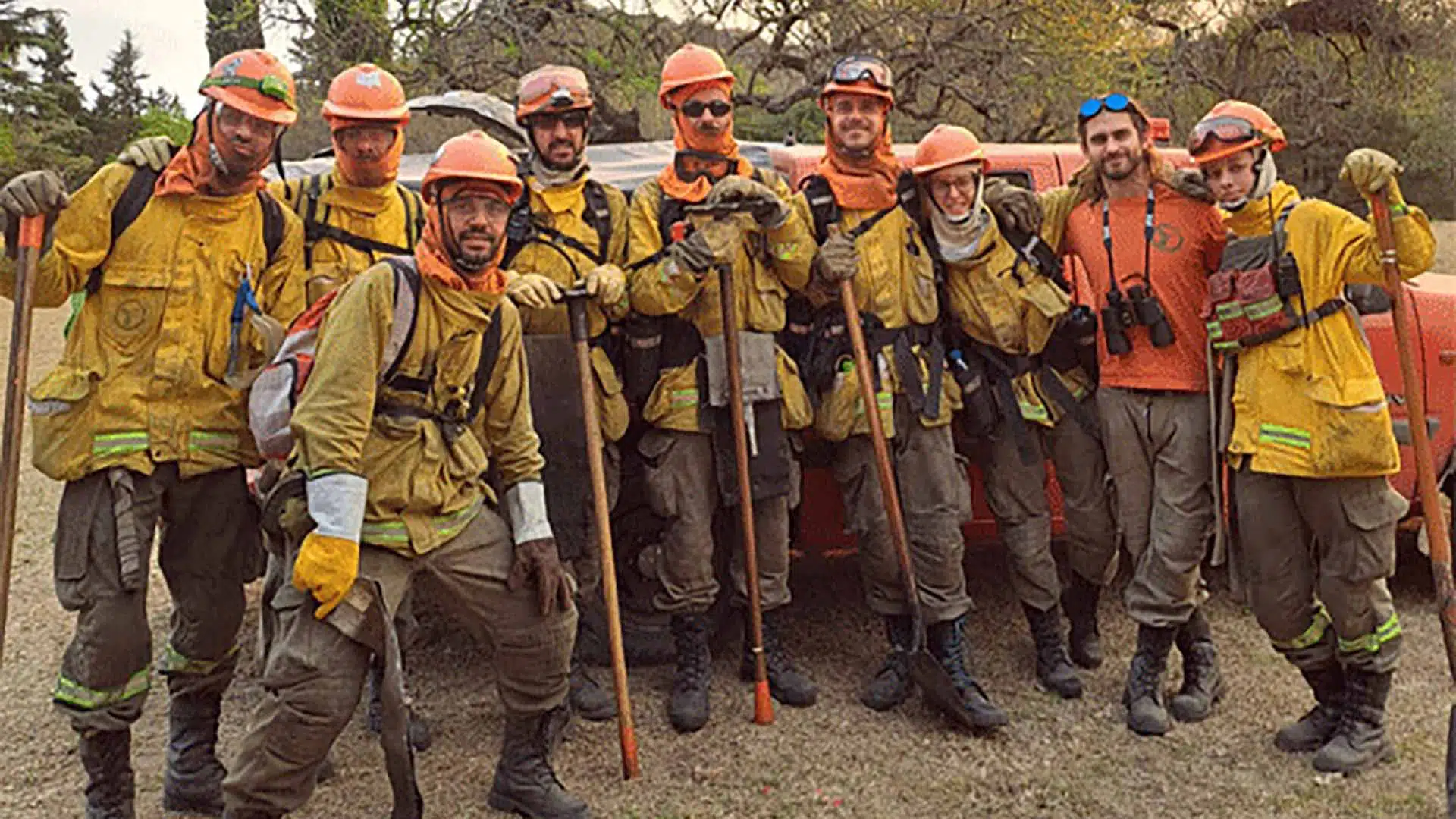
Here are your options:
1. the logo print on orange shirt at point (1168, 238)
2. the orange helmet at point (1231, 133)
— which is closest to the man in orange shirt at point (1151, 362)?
the logo print on orange shirt at point (1168, 238)

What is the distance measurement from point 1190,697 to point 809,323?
198 centimetres

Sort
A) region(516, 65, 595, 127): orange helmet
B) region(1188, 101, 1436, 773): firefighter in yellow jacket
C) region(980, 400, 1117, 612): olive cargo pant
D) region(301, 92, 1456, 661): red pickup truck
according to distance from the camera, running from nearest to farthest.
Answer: region(1188, 101, 1436, 773): firefighter in yellow jacket < region(516, 65, 595, 127): orange helmet < region(980, 400, 1117, 612): olive cargo pant < region(301, 92, 1456, 661): red pickup truck

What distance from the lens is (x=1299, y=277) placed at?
4047mm

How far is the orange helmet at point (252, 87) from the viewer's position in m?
3.71

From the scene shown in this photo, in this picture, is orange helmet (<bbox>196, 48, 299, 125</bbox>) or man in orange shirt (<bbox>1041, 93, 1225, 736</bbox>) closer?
orange helmet (<bbox>196, 48, 299, 125</bbox>)

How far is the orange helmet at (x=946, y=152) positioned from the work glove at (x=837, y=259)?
0.41 m

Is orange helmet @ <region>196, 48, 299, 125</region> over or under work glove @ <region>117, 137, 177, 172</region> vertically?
over

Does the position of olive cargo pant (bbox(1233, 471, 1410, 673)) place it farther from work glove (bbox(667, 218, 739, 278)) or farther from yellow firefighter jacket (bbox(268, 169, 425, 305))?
yellow firefighter jacket (bbox(268, 169, 425, 305))

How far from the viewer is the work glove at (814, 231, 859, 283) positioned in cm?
438

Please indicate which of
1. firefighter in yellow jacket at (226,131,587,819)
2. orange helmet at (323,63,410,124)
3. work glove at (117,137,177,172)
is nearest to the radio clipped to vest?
firefighter in yellow jacket at (226,131,587,819)

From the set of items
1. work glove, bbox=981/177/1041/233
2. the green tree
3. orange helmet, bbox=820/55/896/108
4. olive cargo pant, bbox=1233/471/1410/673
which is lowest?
olive cargo pant, bbox=1233/471/1410/673

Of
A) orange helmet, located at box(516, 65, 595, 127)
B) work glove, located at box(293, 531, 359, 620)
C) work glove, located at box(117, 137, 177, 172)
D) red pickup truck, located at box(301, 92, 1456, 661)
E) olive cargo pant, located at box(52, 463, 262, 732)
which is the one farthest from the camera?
red pickup truck, located at box(301, 92, 1456, 661)

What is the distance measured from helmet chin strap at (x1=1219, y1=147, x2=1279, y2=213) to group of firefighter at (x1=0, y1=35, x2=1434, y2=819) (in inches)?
0.5

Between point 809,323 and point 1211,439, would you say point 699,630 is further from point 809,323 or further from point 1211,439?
point 1211,439
